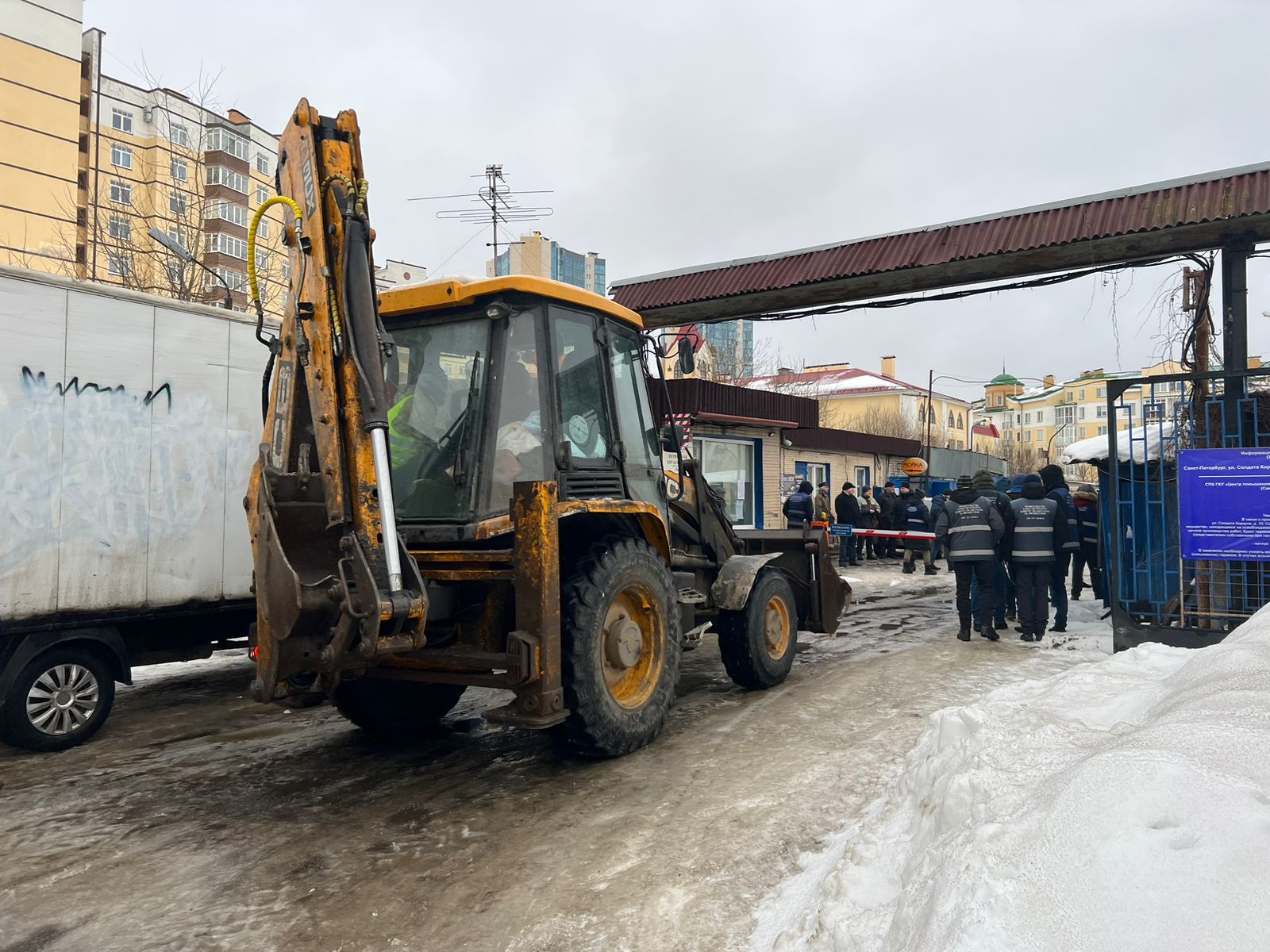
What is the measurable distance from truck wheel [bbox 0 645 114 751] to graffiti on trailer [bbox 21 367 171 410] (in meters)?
1.70

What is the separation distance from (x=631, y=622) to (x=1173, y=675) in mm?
2795

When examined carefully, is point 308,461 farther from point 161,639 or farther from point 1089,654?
point 1089,654

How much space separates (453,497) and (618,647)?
1.28 metres

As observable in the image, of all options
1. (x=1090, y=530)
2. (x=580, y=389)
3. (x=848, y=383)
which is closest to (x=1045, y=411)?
(x=848, y=383)

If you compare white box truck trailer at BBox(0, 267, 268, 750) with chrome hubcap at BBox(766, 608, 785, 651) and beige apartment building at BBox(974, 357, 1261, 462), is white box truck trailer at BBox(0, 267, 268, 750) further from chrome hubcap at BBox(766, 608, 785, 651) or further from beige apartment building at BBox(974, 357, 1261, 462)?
beige apartment building at BBox(974, 357, 1261, 462)

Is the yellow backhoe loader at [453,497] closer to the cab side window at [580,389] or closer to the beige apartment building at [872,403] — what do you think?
the cab side window at [580,389]

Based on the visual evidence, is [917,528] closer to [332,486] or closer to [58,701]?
[58,701]

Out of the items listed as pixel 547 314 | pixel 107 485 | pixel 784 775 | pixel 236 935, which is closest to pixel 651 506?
pixel 547 314

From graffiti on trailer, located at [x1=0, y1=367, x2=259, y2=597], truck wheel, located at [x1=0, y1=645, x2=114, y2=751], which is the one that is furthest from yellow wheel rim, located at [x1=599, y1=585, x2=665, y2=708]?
truck wheel, located at [x1=0, y1=645, x2=114, y2=751]

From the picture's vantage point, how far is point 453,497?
15.9 feet

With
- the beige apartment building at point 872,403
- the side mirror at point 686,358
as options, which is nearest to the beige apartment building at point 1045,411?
the beige apartment building at point 872,403

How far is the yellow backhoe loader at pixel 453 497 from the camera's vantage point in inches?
156

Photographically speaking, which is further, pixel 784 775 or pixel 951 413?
pixel 951 413

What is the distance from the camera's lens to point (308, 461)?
4.41m
